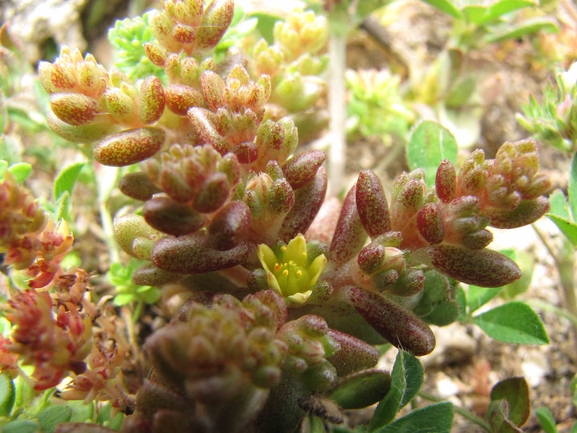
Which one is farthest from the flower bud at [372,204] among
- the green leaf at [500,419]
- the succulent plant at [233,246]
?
the green leaf at [500,419]

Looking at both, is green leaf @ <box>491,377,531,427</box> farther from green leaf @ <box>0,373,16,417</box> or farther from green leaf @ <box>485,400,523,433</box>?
green leaf @ <box>0,373,16,417</box>

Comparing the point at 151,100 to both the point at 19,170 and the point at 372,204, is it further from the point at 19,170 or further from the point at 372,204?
the point at 372,204

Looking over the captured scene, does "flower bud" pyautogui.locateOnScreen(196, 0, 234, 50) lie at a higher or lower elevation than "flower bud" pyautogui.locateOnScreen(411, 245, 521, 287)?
higher

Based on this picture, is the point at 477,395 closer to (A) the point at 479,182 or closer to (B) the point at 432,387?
(B) the point at 432,387

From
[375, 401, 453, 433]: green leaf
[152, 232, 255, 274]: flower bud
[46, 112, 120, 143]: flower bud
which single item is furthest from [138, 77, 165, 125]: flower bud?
[375, 401, 453, 433]: green leaf

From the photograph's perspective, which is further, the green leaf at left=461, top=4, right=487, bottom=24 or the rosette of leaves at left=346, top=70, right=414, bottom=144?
the rosette of leaves at left=346, top=70, right=414, bottom=144

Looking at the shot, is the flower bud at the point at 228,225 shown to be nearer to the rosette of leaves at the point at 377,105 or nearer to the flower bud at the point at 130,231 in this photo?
the flower bud at the point at 130,231

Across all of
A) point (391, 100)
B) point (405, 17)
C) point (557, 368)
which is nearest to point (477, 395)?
Answer: point (557, 368)
